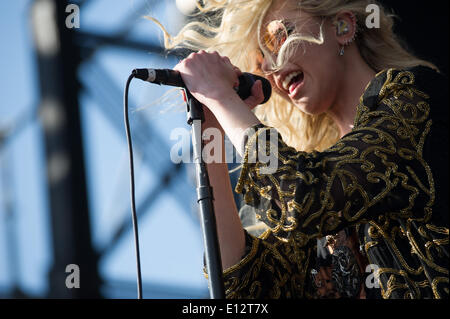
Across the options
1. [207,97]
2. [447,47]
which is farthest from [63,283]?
[447,47]

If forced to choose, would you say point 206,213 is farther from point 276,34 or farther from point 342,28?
point 342,28

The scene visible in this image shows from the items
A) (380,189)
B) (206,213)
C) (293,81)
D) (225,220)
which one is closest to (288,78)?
(293,81)

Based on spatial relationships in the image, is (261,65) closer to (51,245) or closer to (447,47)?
(51,245)

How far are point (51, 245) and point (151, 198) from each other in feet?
2.74

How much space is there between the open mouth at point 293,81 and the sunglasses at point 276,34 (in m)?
0.08

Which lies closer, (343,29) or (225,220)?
(225,220)

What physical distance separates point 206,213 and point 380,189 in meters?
0.42

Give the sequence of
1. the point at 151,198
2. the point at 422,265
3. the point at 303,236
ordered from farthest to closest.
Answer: the point at 151,198 < the point at 422,265 < the point at 303,236

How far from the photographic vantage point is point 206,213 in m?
1.25

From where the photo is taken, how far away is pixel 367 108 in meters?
1.57

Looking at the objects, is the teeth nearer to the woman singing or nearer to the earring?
the woman singing

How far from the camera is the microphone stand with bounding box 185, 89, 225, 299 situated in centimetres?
120
